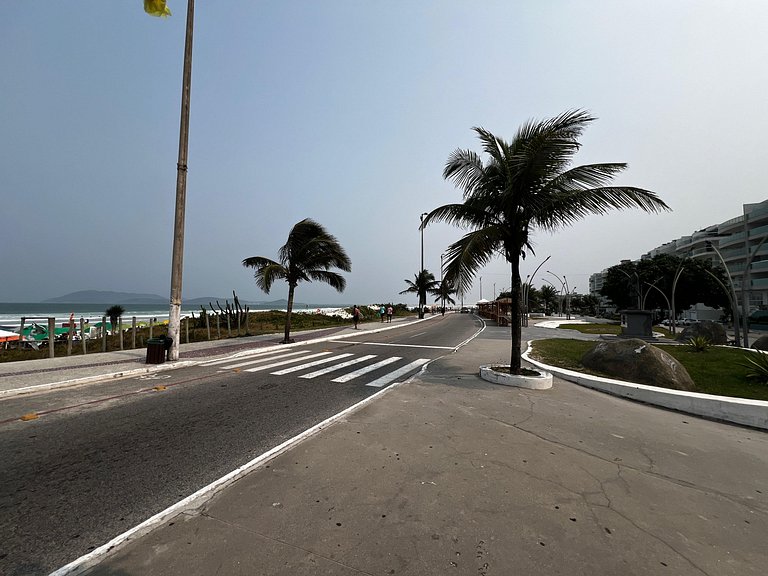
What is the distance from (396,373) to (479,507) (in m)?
6.65

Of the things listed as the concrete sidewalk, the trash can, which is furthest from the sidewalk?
the concrete sidewalk

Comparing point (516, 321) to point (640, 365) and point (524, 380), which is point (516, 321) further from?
point (640, 365)

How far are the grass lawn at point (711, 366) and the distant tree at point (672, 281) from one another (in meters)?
31.3

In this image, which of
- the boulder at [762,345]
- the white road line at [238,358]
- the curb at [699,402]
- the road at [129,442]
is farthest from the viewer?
the boulder at [762,345]

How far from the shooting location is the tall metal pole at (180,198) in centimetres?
1074

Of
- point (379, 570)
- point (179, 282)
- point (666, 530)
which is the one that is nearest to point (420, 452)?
point (379, 570)

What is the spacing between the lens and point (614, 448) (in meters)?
4.45

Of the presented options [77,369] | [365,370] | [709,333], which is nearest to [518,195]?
[365,370]

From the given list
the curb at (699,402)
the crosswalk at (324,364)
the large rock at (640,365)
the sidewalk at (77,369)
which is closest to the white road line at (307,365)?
the crosswalk at (324,364)

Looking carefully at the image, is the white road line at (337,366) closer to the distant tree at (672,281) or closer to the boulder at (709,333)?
the boulder at (709,333)

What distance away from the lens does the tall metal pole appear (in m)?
10.7

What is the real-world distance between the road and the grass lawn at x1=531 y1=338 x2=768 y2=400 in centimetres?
559

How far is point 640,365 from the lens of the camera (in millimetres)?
8625

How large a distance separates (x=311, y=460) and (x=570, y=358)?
1021 cm
